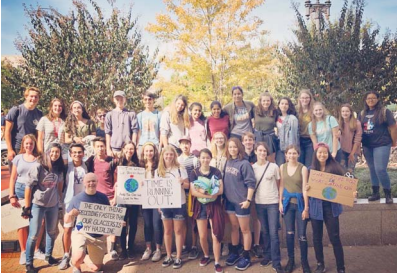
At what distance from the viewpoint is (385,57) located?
518 centimetres

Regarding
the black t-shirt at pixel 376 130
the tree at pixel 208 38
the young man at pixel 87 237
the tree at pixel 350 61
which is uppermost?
the tree at pixel 208 38

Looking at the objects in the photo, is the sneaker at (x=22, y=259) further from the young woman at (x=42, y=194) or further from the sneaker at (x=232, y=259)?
the sneaker at (x=232, y=259)

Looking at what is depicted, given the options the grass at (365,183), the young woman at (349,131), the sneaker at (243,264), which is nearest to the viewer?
the sneaker at (243,264)

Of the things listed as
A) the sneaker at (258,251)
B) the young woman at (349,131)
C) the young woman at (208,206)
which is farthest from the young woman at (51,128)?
the young woman at (349,131)

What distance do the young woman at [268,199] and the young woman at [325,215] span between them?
349 millimetres

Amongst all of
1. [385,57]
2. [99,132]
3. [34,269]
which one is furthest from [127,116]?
[385,57]

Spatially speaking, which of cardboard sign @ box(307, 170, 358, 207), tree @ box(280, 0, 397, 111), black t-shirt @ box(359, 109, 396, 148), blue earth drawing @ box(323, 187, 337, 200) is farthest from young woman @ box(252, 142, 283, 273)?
tree @ box(280, 0, 397, 111)

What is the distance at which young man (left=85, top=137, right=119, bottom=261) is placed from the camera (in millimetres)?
3920

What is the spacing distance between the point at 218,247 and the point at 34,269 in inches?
80.7

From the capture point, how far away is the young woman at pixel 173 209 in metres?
3.80

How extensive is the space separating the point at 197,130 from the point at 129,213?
128 cm

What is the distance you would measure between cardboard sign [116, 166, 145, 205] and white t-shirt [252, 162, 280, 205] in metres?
1.28

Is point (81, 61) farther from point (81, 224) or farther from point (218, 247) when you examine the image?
point (218, 247)

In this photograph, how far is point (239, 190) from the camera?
368 centimetres
